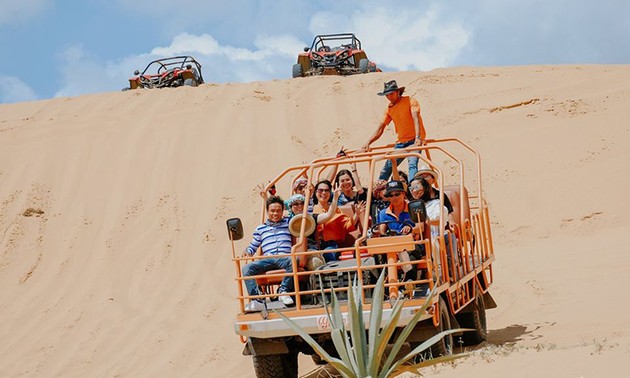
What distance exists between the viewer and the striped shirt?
10734 millimetres

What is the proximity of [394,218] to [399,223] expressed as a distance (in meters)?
0.13

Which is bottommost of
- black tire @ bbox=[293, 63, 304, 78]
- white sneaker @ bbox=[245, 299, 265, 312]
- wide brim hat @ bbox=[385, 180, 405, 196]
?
white sneaker @ bbox=[245, 299, 265, 312]

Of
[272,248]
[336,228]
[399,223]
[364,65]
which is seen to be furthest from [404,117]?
[364,65]

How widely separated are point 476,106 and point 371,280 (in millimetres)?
14754

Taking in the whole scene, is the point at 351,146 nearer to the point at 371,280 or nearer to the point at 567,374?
the point at 371,280

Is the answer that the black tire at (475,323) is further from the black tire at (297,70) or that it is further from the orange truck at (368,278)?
the black tire at (297,70)

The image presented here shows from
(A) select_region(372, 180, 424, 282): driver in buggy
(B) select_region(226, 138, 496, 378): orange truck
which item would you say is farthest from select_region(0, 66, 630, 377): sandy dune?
(A) select_region(372, 180, 424, 282): driver in buggy

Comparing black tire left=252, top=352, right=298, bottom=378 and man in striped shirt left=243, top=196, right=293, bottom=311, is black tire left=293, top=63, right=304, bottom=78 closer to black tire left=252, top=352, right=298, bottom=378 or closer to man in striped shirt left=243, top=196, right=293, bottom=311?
man in striped shirt left=243, top=196, right=293, bottom=311

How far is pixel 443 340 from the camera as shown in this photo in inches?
402

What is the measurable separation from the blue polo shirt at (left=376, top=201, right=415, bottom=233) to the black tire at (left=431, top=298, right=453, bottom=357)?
81 cm

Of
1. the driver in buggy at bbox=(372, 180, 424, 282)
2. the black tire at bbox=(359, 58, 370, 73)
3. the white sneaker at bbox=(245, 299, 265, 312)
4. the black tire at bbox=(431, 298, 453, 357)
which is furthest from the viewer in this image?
the black tire at bbox=(359, 58, 370, 73)

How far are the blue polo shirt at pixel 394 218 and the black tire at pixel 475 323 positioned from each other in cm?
186

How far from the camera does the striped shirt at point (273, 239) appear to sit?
35.2ft

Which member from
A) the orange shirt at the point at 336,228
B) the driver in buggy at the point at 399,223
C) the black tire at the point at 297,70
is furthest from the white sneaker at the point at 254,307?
the black tire at the point at 297,70
